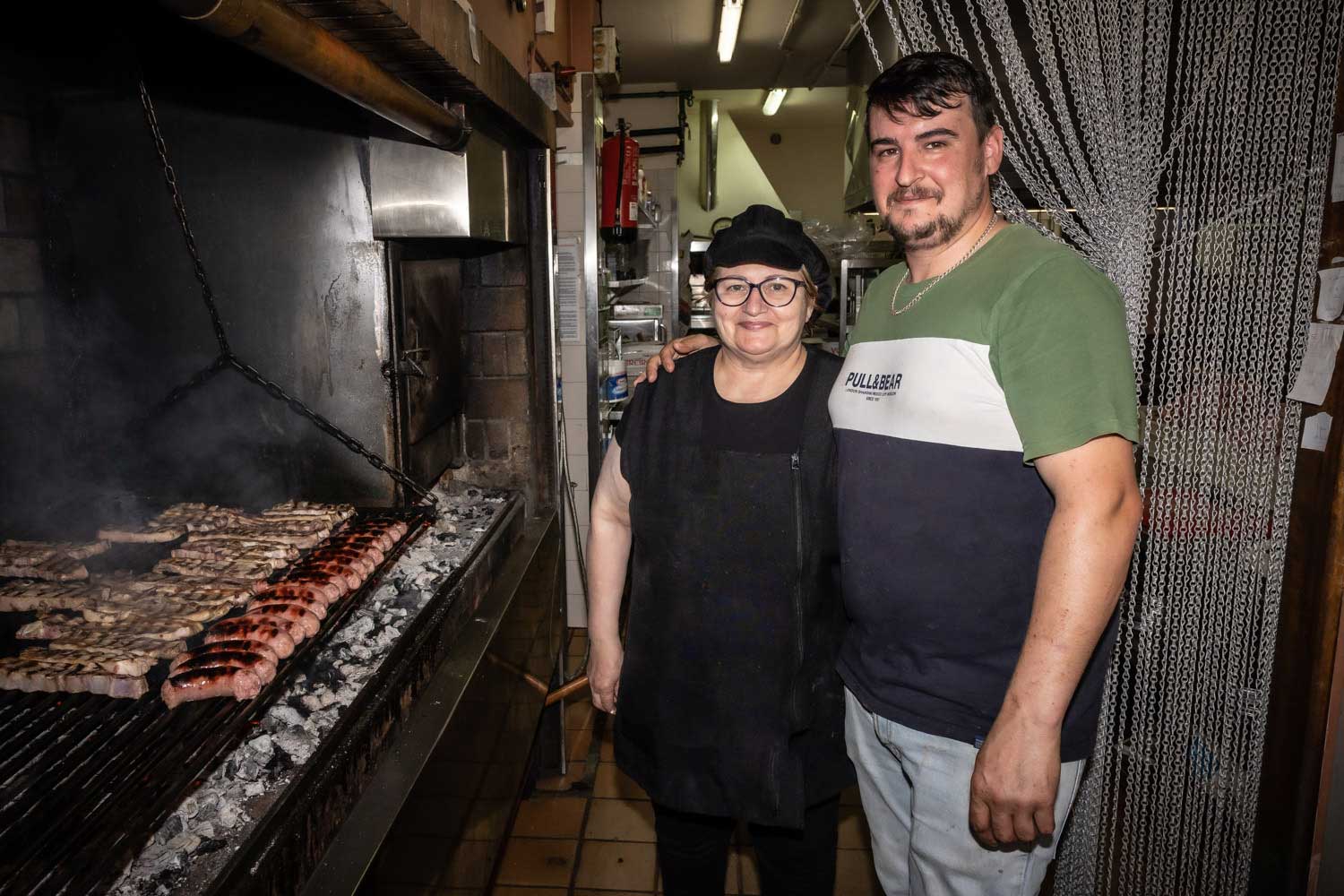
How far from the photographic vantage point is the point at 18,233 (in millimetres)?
2088

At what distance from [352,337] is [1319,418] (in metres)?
2.91

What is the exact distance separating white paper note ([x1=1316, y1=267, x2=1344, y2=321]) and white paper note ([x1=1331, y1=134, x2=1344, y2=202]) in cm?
17

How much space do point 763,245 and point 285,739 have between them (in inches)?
57.6

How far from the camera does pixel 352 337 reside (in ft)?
9.18

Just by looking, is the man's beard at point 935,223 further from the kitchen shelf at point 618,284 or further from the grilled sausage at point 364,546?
the kitchen shelf at point 618,284

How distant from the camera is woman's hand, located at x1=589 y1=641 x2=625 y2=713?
222 centimetres

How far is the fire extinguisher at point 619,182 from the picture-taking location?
15.2ft

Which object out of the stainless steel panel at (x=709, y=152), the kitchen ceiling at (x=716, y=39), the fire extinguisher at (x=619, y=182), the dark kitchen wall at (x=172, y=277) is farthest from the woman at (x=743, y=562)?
the stainless steel panel at (x=709, y=152)

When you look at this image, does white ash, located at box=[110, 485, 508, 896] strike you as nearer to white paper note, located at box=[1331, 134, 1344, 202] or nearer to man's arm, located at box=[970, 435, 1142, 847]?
man's arm, located at box=[970, 435, 1142, 847]

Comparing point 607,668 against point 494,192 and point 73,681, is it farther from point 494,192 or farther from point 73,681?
Answer: point 494,192

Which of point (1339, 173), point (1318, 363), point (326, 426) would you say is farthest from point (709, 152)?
point (1318, 363)

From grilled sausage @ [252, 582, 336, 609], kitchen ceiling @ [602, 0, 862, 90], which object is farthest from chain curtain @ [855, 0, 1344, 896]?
kitchen ceiling @ [602, 0, 862, 90]

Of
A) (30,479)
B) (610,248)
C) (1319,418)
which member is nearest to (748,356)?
(1319,418)

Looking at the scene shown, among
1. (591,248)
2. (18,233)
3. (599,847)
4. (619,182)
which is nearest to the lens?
(18,233)
